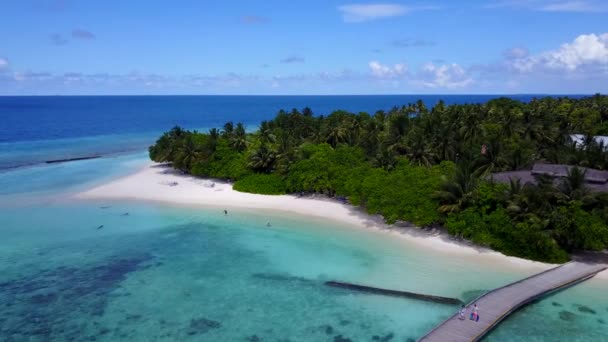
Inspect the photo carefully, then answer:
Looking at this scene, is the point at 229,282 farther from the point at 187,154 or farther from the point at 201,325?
the point at 187,154

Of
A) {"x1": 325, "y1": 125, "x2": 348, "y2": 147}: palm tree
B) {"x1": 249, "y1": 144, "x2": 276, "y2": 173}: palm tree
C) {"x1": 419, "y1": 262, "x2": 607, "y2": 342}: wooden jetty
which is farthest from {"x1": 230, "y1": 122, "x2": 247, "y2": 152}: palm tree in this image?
{"x1": 419, "y1": 262, "x2": 607, "y2": 342}: wooden jetty

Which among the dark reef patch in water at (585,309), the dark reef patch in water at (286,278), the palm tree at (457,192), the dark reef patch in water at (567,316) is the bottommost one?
the dark reef patch in water at (286,278)

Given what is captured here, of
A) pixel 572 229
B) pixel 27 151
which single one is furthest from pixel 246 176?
pixel 27 151

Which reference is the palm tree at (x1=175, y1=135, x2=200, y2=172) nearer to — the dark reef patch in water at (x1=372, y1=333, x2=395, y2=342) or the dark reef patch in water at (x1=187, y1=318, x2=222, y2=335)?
the dark reef patch in water at (x1=187, y1=318, x2=222, y2=335)

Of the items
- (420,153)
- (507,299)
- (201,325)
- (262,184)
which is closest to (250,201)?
(262,184)

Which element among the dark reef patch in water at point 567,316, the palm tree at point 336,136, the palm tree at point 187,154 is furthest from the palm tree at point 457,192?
the palm tree at point 187,154

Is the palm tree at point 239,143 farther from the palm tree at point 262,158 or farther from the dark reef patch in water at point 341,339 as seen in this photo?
the dark reef patch in water at point 341,339
